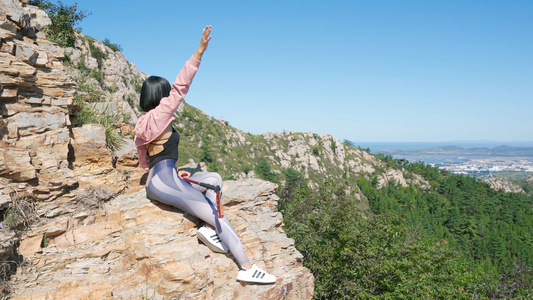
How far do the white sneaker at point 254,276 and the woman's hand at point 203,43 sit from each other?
2.86 meters

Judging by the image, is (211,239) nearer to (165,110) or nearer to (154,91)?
(165,110)

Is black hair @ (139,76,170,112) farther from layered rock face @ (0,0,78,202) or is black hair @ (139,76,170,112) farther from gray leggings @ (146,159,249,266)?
layered rock face @ (0,0,78,202)

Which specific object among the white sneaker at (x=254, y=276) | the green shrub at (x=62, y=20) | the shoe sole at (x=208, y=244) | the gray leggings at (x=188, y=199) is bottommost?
the white sneaker at (x=254, y=276)

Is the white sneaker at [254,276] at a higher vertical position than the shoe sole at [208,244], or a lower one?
lower

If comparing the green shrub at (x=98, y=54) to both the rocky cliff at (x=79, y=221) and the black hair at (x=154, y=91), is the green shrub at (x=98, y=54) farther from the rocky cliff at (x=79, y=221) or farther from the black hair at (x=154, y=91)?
the black hair at (x=154, y=91)

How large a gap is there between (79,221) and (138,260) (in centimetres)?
125

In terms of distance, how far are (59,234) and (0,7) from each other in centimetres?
368

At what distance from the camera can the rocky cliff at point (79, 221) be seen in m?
3.56

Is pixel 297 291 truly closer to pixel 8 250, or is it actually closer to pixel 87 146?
pixel 8 250

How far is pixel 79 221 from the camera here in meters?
4.29

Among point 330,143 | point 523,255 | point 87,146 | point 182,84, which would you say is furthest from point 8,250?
point 330,143

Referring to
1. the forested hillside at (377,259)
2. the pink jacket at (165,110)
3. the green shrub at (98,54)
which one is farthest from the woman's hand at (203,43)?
the green shrub at (98,54)

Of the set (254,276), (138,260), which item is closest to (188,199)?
(138,260)

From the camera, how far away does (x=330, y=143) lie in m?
97.1
